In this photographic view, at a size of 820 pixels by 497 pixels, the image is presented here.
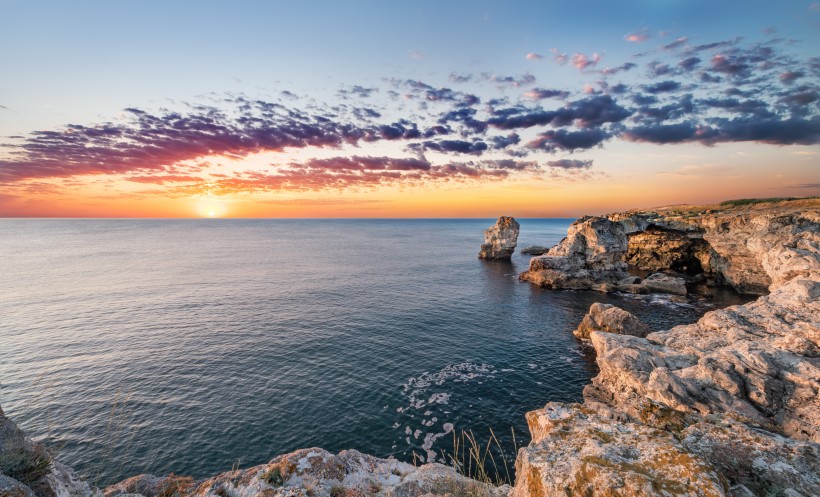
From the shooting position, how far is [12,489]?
6746mm

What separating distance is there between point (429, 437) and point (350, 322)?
26672 mm

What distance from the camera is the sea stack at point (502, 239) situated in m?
112

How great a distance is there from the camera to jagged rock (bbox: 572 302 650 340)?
136 feet

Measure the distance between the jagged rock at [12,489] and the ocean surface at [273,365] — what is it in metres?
3.01

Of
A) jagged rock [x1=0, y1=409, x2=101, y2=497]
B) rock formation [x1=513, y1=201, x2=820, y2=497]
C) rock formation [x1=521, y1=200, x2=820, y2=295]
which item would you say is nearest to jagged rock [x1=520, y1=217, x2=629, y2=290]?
rock formation [x1=521, y1=200, x2=820, y2=295]

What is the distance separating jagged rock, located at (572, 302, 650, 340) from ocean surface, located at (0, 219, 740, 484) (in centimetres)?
307

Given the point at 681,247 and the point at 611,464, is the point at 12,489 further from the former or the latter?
the point at 681,247

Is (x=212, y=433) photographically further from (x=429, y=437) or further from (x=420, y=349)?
(x=420, y=349)

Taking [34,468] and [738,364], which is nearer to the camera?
[34,468]

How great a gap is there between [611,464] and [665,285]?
239ft

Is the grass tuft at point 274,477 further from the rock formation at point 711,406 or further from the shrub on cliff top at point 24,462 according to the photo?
the rock formation at point 711,406

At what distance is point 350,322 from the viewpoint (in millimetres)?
50375

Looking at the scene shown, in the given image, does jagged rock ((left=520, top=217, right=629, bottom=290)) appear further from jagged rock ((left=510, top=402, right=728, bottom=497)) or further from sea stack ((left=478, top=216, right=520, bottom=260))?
jagged rock ((left=510, top=402, right=728, bottom=497))

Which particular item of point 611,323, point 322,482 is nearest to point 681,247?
point 611,323
